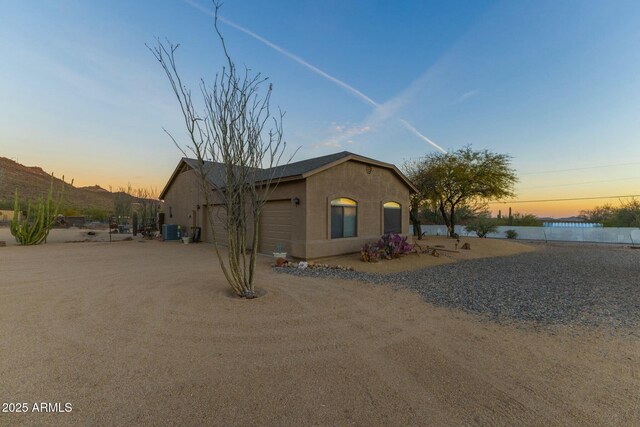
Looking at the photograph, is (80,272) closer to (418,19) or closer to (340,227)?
(340,227)

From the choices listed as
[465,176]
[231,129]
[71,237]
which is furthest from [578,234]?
[71,237]

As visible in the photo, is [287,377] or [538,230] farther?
[538,230]

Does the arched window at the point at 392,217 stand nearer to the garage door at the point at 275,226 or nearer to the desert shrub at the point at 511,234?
the garage door at the point at 275,226

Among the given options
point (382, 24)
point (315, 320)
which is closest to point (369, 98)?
point (382, 24)

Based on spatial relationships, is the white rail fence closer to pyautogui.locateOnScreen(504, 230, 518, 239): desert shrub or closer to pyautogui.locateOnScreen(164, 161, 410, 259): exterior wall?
pyautogui.locateOnScreen(504, 230, 518, 239): desert shrub

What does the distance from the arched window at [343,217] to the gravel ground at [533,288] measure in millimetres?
2808

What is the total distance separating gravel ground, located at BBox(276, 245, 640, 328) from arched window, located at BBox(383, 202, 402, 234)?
11.7ft

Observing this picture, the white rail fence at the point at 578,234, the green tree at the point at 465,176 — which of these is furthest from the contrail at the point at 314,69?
the white rail fence at the point at 578,234

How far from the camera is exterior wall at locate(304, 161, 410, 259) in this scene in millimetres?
9789

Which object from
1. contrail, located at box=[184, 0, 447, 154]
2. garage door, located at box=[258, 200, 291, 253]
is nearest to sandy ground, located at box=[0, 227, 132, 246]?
garage door, located at box=[258, 200, 291, 253]

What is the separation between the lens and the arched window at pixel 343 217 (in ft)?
34.8

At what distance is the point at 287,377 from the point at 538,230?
971 inches

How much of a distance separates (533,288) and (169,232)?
1825cm

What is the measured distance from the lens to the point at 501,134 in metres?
15.4
